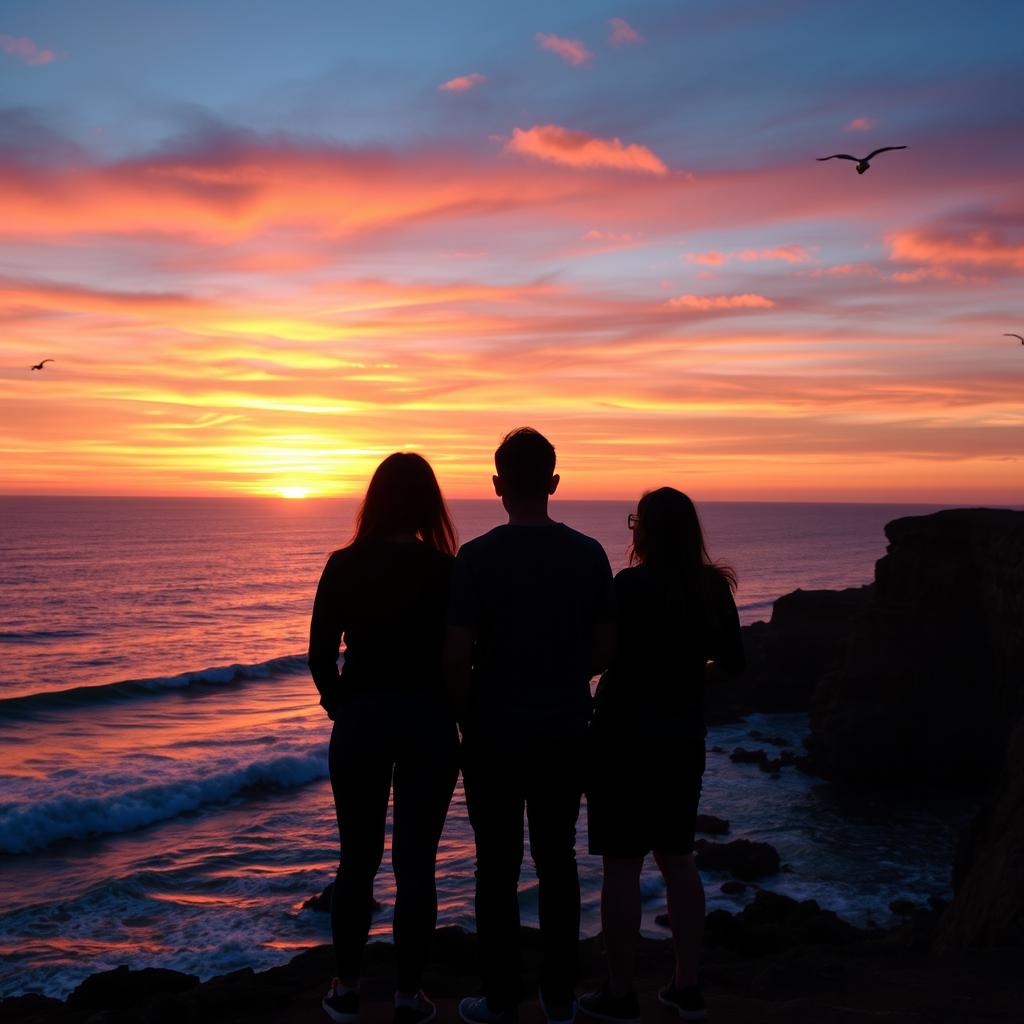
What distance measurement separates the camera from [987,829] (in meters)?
8.92

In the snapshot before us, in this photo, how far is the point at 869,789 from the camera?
64.3 feet

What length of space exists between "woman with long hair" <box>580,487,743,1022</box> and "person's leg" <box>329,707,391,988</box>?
91 centimetres

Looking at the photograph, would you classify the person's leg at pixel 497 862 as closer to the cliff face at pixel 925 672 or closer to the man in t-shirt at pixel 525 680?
the man in t-shirt at pixel 525 680

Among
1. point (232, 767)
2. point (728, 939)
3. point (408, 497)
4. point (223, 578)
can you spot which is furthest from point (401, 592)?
point (223, 578)

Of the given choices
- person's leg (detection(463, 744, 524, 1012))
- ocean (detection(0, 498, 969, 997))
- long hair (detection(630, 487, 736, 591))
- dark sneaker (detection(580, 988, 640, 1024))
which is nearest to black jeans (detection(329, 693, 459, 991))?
person's leg (detection(463, 744, 524, 1012))

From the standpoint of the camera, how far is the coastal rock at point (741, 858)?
537 inches

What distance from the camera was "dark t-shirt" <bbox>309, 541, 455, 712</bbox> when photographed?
384cm

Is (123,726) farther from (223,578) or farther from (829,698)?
(223,578)

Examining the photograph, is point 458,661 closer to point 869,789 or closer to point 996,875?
point 996,875

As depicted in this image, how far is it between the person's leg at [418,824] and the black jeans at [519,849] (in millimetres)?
114

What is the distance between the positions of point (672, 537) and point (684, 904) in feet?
5.31

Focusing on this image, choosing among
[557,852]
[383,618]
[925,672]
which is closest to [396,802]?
[557,852]

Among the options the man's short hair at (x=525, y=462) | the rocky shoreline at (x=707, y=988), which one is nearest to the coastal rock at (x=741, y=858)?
the rocky shoreline at (x=707, y=988)

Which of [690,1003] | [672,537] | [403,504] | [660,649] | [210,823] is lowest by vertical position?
[210,823]
